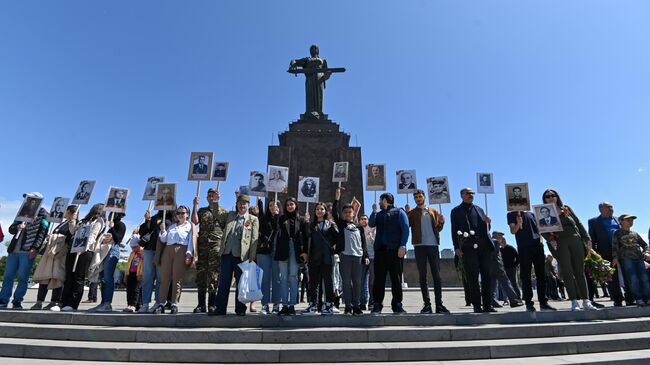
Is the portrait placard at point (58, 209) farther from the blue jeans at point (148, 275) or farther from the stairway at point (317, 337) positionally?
the blue jeans at point (148, 275)

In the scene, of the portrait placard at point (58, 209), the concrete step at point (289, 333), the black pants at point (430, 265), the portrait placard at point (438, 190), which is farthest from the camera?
the portrait placard at point (438, 190)

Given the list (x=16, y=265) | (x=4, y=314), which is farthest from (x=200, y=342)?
(x=16, y=265)

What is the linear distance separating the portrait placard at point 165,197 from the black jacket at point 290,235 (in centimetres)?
284

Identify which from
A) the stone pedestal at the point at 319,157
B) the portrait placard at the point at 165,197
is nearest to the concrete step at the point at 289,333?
the portrait placard at the point at 165,197

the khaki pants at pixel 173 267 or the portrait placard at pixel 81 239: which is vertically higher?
the portrait placard at pixel 81 239

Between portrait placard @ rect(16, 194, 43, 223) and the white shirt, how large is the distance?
3.87 m

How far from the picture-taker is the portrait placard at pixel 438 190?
34.6ft

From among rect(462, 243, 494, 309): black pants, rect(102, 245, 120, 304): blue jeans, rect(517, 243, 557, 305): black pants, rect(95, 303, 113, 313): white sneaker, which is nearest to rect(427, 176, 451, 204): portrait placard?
rect(517, 243, 557, 305): black pants

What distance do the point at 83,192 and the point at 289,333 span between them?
7.55 m

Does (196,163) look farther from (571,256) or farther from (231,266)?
(571,256)

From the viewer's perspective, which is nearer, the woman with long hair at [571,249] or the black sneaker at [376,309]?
the black sneaker at [376,309]

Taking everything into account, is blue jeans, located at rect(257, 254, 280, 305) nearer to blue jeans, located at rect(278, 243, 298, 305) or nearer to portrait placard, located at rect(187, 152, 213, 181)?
blue jeans, located at rect(278, 243, 298, 305)

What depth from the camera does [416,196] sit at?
7891 mm

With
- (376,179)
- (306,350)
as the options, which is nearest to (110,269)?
(306,350)
